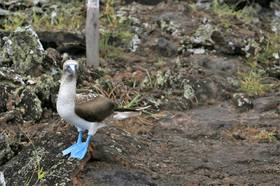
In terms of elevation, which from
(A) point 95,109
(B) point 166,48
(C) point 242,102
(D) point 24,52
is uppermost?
(A) point 95,109

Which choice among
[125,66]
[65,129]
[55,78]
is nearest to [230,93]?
[125,66]

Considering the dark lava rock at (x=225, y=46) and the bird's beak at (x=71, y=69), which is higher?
the bird's beak at (x=71, y=69)

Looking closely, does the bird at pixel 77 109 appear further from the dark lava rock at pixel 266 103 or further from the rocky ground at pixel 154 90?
the dark lava rock at pixel 266 103

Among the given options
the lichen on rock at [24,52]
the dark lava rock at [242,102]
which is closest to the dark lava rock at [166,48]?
the dark lava rock at [242,102]

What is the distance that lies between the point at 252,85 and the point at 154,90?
127 cm

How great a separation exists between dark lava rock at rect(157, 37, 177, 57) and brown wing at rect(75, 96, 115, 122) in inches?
146

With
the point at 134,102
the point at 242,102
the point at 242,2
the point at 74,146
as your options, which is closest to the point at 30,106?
the point at 134,102

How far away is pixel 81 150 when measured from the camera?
14.8 feet

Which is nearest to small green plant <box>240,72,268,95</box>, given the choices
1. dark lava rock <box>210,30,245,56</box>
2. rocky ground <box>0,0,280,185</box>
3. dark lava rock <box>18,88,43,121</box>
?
rocky ground <box>0,0,280,185</box>

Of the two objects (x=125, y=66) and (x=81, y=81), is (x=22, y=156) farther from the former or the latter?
(x=125, y=66)

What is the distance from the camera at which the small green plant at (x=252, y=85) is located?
286 inches

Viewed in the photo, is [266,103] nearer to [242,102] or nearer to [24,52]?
[242,102]

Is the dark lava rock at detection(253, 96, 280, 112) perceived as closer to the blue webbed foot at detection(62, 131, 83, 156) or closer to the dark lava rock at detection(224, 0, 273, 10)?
the blue webbed foot at detection(62, 131, 83, 156)

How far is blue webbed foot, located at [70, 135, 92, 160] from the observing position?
14.7 feet
